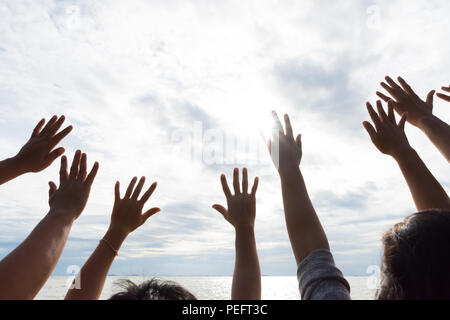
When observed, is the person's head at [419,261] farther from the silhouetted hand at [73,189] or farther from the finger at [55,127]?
the finger at [55,127]

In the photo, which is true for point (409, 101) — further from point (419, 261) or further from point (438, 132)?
point (419, 261)

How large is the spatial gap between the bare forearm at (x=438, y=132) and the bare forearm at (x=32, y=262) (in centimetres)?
383

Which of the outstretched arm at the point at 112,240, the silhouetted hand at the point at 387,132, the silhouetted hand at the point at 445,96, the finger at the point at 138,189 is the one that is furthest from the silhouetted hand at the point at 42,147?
the silhouetted hand at the point at 445,96

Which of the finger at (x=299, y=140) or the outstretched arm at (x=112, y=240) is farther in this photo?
the finger at (x=299, y=140)

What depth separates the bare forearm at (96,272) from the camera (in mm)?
2568

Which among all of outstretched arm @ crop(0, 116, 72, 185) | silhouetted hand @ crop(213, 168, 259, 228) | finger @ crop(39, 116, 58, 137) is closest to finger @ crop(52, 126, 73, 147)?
outstretched arm @ crop(0, 116, 72, 185)

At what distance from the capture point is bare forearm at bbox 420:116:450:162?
346 centimetres

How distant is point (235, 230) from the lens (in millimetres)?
3414

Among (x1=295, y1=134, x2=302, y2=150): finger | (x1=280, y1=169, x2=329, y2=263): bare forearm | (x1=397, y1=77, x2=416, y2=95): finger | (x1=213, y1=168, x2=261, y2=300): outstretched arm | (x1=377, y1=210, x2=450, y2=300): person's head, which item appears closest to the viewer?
(x1=377, y1=210, x2=450, y2=300): person's head

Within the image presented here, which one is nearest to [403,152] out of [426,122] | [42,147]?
[426,122]

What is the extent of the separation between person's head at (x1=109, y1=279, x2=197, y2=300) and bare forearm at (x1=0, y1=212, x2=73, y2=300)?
507 mm

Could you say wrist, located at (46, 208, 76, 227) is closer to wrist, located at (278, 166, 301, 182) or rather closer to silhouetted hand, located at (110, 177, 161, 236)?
silhouetted hand, located at (110, 177, 161, 236)

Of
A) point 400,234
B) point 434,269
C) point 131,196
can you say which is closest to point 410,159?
point 400,234
